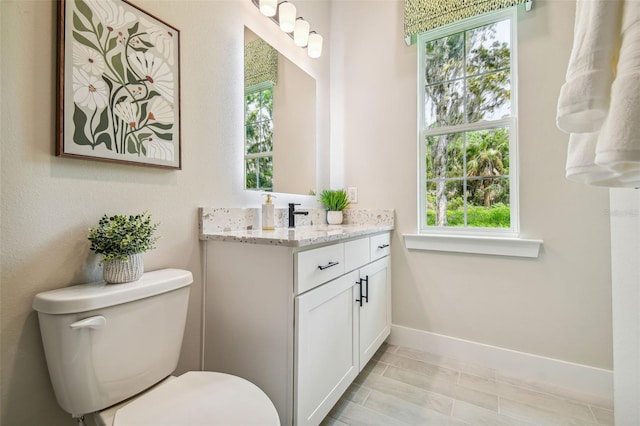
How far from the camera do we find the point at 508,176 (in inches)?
69.7

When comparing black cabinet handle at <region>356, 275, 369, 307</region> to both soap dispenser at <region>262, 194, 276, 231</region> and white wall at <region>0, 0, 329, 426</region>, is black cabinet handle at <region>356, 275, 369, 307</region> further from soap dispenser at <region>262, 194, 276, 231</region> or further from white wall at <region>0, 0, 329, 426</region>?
white wall at <region>0, 0, 329, 426</region>

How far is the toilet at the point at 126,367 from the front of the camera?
76 cm

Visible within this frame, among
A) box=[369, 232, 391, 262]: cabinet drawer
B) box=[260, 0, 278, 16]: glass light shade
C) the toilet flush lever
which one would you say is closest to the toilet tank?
the toilet flush lever

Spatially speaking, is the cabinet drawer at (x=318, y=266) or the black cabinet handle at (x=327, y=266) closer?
the cabinet drawer at (x=318, y=266)

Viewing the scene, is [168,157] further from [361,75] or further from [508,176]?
[508,176]

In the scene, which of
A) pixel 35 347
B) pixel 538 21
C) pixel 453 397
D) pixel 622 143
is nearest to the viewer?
pixel 622 143

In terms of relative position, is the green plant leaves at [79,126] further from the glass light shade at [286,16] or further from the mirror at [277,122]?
the glass light shade at [286,16]

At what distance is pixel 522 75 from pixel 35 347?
2618 mm

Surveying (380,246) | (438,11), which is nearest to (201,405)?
(380,246)

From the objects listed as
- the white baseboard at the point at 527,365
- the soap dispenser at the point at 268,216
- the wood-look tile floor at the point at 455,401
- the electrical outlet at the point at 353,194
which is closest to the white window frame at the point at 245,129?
the soap dispenser at the point at 268,216

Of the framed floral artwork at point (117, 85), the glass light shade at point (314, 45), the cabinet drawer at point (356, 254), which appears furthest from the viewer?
the glass light shade at point (314, 45)

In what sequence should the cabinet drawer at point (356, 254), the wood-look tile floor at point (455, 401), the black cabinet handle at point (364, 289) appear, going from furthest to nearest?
the black cabinet handle at point (364, 289) < the cabinet drawer at point (356, 254) < the wood-look tile floor at point (455, 401)

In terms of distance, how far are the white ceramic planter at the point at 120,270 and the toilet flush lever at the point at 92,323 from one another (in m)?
0.14

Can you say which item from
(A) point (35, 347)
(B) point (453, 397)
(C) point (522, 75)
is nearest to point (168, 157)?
(A) point (35, 347)
